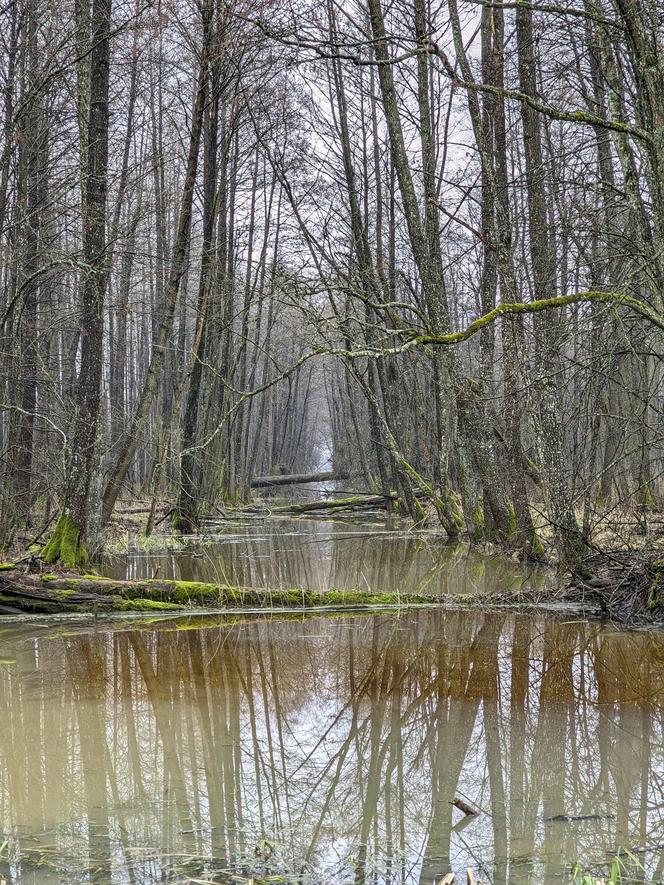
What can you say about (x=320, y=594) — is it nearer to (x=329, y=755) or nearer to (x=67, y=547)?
(x=67, y=547)

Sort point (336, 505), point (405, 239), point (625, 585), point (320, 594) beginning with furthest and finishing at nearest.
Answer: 1. point (336, 505)
2. point (405, 239)
3. point (320, 594)
4. point (625, 585)

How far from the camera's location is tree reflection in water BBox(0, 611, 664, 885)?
3.12 m

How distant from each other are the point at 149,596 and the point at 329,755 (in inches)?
177

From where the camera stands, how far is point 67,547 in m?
9.20

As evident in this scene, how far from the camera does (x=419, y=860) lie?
305cm

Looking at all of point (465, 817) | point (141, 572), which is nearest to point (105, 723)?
point (465, 817)

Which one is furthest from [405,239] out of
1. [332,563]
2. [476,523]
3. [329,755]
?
[329,755]

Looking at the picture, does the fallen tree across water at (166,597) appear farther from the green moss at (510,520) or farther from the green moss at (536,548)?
the green moss at (510,520)

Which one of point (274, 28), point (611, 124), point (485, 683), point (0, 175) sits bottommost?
point (485, 683)

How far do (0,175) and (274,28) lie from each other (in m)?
7.33

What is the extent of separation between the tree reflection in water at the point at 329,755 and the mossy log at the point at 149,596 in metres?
0.86

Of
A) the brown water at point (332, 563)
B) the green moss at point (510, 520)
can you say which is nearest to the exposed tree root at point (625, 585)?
the brown water at point (332, 563)

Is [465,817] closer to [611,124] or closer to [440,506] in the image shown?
[611,124]

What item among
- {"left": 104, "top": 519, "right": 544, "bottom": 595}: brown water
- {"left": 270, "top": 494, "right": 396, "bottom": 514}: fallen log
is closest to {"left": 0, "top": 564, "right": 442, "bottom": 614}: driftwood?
{"left": 104, "top": 519, "right": 544, "bottom": 595}: brown water
